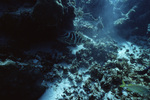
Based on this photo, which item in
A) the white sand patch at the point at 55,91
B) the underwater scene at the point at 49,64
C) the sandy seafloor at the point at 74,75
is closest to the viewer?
the underwater scene at the point at 49,64

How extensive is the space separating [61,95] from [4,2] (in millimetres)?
4464

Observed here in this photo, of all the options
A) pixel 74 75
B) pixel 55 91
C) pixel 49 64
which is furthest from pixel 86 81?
pixel 49 64

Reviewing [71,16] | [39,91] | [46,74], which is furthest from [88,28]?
[39,91]

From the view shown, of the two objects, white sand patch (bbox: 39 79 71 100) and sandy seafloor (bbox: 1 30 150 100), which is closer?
white sand patch (bbox: 39 79 71 100)

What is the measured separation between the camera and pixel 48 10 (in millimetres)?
3270

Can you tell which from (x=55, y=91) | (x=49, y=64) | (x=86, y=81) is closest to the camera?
(x=55, y=91)

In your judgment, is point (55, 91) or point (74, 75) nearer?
point (55, 91)

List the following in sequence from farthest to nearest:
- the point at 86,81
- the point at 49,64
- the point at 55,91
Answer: the point at 49,64
the point at 86,81
the point at 55,91

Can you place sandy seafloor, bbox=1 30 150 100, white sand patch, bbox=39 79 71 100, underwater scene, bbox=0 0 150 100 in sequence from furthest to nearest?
sandy seafloor, bbox=1 30 150 100 → white sand patch, bbox=39 79 71 100 → underwater scene, bbox=0 0 150 100

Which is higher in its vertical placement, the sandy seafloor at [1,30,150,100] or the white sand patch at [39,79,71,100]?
the sandy seafloor at [1,30,150,100]

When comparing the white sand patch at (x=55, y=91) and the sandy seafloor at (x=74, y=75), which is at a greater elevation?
the sandy seafloor at (x=74, y=75)

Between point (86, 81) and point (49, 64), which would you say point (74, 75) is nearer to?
point (86, 81)

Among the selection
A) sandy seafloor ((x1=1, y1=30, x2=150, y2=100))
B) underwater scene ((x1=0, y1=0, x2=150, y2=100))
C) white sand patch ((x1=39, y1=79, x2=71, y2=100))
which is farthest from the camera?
sandy seafloor ((x1=1, y1=30, x2=150, y2=100))

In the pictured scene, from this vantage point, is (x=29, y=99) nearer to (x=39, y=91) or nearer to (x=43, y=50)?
(x=39, y=91)
